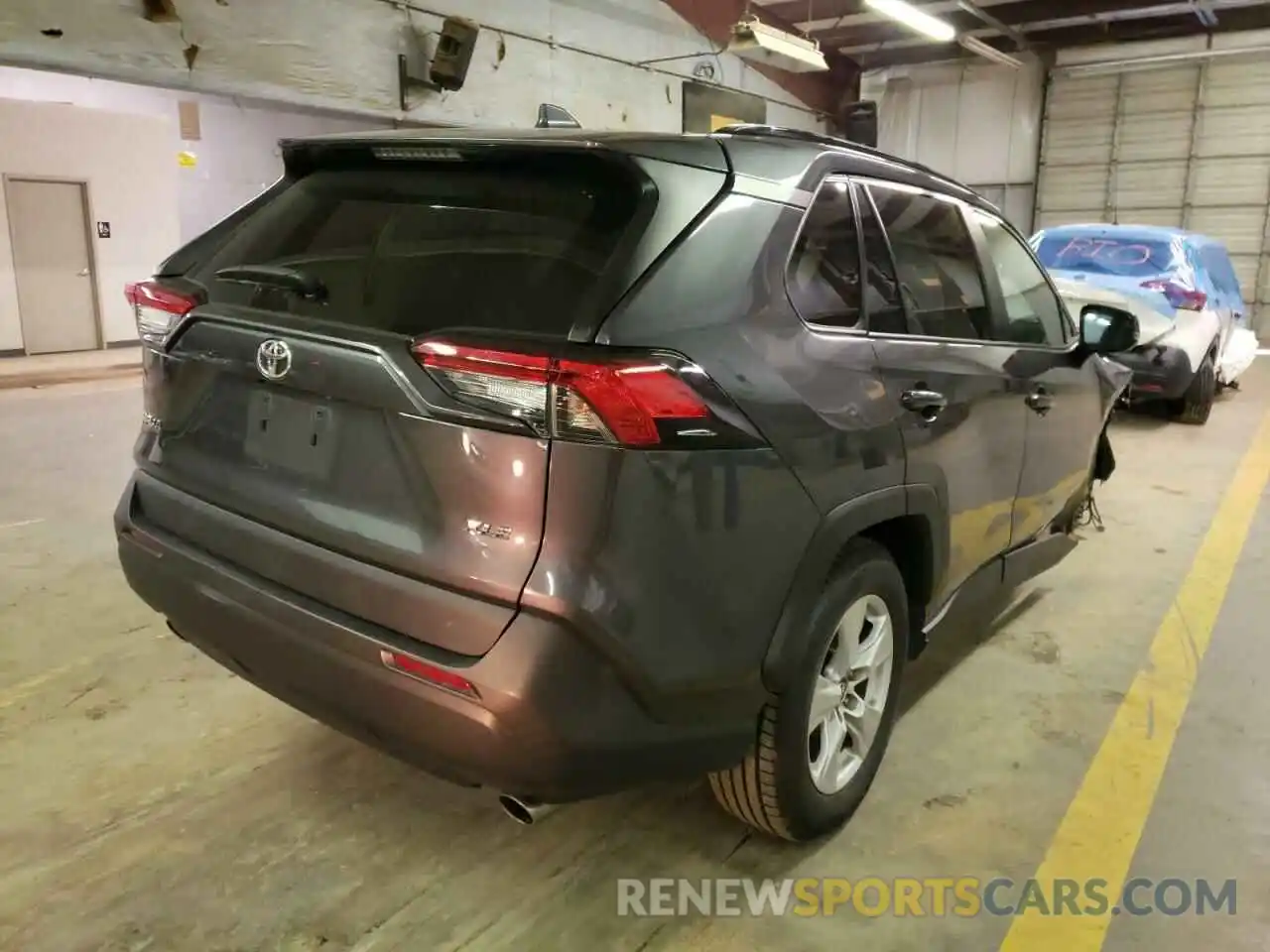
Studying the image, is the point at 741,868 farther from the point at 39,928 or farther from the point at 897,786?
the point at 39,928

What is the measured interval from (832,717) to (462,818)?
958mm

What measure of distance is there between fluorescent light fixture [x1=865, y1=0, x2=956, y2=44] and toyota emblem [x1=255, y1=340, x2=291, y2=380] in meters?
11.2

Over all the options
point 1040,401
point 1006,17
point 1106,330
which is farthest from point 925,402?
point 1006,17

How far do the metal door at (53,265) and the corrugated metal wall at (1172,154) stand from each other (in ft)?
51.2

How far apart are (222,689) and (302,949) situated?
127 cm

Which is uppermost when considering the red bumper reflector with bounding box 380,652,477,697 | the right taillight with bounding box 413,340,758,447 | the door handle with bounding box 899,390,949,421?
the right taillight with bounding box 413,340,758,447

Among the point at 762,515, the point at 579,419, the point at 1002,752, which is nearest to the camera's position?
the point at 579,419

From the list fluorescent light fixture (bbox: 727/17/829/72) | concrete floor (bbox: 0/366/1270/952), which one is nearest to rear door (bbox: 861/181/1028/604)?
concrete floor (bbox: 0/366/1270/952)

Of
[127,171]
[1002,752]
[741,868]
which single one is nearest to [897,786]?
[1002,752]

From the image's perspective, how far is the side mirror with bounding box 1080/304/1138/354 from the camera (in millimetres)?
3434

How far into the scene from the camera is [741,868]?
7.15 feet

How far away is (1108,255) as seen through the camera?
8031 millimetres

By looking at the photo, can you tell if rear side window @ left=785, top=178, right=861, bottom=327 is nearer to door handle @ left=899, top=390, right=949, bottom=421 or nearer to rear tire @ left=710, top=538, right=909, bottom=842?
door handle @ left=899, top=390, right=949, bottom=421

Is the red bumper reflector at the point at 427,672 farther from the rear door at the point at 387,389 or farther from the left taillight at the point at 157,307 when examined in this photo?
the left taillight at the point at 157,307
